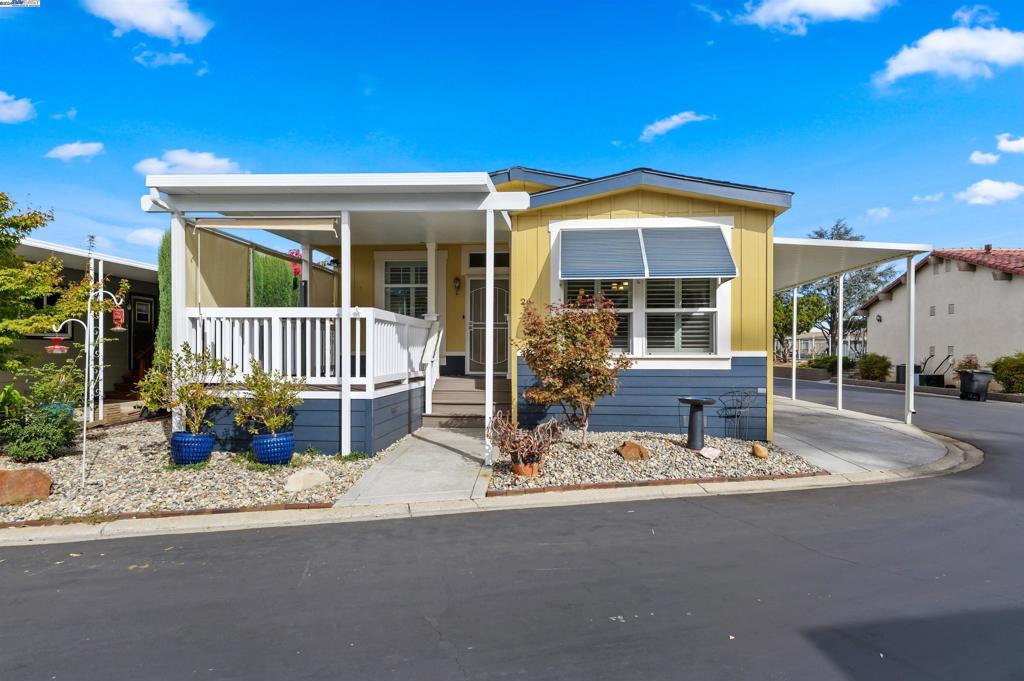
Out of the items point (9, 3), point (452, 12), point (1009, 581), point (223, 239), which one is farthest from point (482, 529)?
point (452, 12)

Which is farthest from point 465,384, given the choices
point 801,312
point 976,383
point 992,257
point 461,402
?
point 801,312

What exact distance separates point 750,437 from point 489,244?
14.8ft

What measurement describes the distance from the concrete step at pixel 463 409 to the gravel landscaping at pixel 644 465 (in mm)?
1755

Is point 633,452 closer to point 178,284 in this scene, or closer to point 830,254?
point 830,254

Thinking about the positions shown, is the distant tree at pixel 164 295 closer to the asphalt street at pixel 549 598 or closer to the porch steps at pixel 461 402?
the porch steps at pixel 461 402

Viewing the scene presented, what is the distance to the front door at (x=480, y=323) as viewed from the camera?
10531mm

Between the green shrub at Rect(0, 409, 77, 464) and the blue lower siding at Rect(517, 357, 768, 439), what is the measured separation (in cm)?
559

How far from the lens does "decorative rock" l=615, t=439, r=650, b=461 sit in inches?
273

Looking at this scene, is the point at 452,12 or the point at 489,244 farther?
the point at 452,12

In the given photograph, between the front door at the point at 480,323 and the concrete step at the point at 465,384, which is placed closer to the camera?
the concrete step at the point at 465,384

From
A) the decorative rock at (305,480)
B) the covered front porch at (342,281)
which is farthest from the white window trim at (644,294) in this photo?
the decorative rock at (305,480)

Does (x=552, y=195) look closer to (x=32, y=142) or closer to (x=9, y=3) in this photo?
(x=9, y=3)

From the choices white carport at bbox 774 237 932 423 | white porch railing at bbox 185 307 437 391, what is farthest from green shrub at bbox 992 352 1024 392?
white porch railing at bbox 185 307 437 391

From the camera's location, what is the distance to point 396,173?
22.8ft
